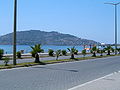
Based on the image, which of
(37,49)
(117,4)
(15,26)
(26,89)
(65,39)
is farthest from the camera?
(65,39)

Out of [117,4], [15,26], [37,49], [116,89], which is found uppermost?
[117,4]

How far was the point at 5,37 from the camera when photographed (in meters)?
140

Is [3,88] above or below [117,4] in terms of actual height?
below

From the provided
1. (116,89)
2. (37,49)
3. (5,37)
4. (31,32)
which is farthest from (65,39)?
(116,89)

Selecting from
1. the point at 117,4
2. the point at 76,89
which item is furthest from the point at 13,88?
the point at 117,4

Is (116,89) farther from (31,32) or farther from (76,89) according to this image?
(31,32)

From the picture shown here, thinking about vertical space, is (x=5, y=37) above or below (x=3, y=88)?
above

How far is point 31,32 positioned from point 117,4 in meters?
106

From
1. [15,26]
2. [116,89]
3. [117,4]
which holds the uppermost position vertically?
[117,4]

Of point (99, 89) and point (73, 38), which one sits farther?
point (73, 38)

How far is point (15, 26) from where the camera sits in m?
22.0

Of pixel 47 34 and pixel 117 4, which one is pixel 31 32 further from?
pixel 117 4

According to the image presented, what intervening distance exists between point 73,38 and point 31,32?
35.4 meters

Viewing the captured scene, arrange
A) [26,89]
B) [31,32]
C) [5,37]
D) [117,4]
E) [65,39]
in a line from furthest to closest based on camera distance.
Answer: [65,39] < [31,32] < [5,37] < [117,4] < [26,89]
